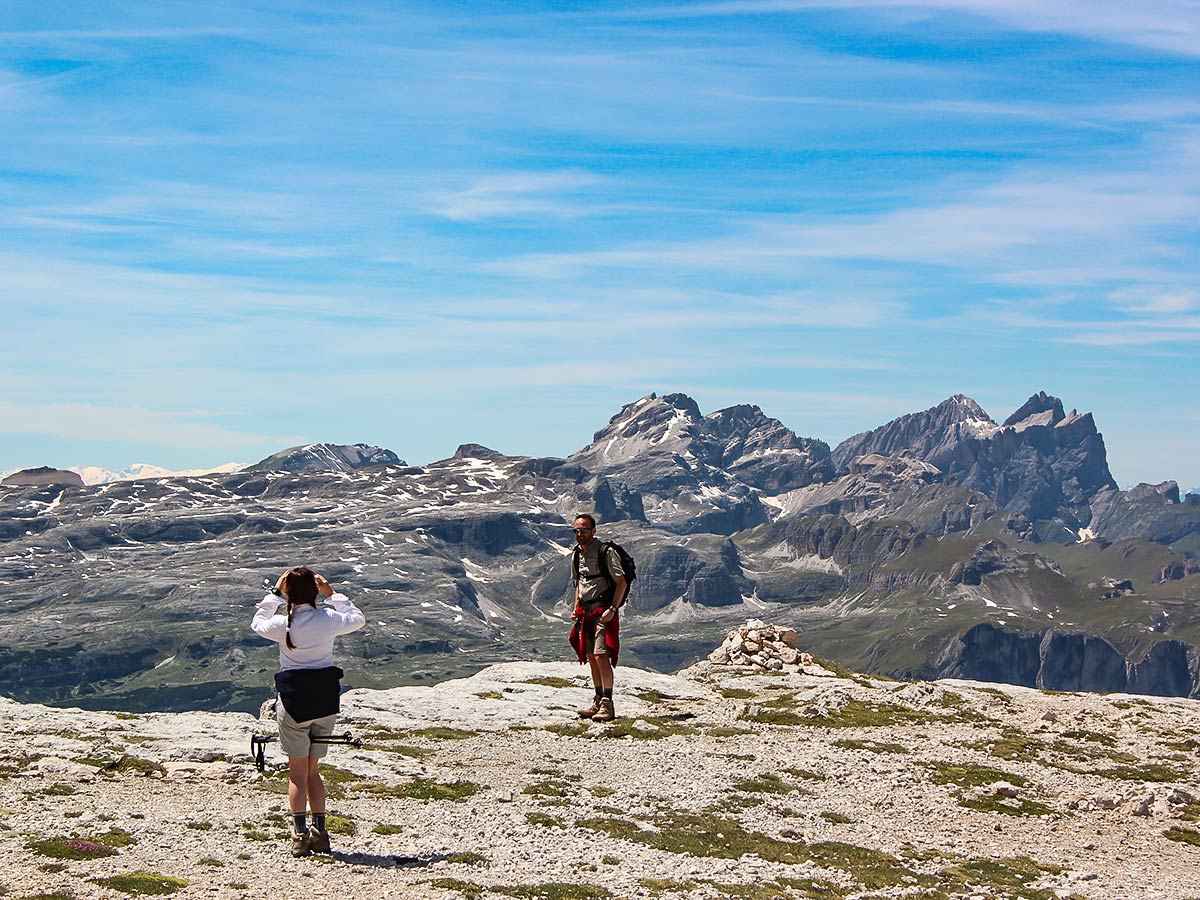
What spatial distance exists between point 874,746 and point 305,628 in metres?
23.7

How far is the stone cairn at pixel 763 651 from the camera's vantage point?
63.1 metres

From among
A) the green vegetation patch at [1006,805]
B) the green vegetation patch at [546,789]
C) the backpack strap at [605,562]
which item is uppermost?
the backpack strap at [605,562]

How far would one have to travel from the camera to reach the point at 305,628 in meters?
22.5

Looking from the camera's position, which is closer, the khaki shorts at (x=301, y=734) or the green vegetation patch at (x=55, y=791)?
Answer: the khaki shorts at (x=301, y=734)

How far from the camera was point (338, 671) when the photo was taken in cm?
2425

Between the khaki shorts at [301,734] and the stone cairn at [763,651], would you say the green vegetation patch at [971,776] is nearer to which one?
the khaki shorts at [301,734]

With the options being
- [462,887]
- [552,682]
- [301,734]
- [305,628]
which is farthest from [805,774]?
[552,682]

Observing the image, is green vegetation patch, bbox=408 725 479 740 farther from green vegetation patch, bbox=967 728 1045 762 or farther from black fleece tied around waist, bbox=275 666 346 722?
green vegetation patch, bbox=967 728 1045 762

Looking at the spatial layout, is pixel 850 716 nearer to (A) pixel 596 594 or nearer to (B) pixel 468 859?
(A) pixel 596 594

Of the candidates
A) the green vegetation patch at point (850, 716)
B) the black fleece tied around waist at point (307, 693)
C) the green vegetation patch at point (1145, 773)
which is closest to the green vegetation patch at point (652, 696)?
the green vegetation patch at point (850, 716)

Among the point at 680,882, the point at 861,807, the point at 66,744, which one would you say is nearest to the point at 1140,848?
the point at 861,807

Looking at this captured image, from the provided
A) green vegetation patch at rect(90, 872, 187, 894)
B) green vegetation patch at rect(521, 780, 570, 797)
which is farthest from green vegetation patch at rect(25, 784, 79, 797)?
green vegetation patch at rect(521, 780, 570, 797)

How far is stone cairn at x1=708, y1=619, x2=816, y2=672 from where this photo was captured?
6307cm

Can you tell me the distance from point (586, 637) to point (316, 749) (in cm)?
1481
